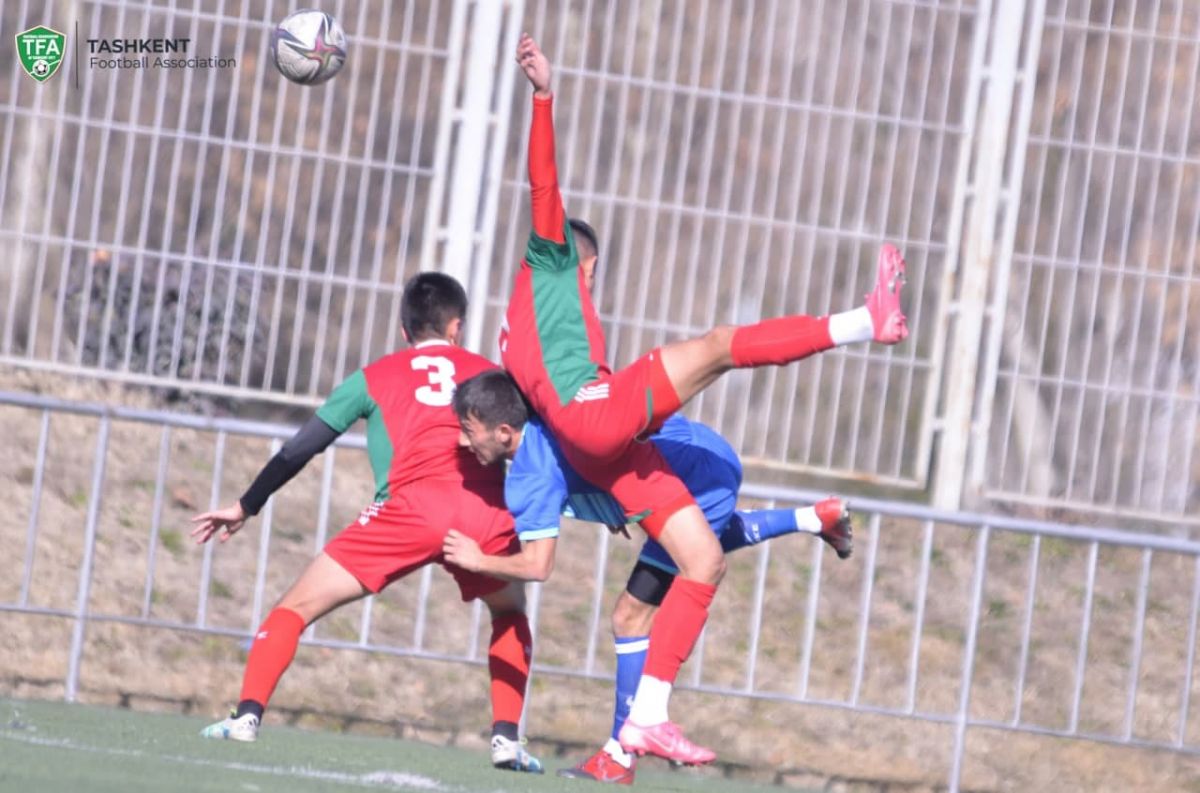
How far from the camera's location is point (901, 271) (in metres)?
6.71

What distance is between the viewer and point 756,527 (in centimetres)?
789

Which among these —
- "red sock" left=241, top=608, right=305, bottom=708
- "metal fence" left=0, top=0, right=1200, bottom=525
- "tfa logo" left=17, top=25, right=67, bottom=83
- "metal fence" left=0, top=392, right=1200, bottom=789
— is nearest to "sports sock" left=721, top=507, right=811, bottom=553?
"red sock" left=241, top=608, right=305, bottom=708

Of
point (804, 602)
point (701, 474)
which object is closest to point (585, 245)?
point (701, 474)

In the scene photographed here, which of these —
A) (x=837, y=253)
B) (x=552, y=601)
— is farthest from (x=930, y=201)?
(x=552, y=601)

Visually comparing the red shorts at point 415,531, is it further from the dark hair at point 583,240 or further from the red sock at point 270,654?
the dark hair at point 583,240

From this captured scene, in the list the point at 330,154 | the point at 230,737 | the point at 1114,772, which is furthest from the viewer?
the point at 330,154

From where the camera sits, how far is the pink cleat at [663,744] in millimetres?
6617

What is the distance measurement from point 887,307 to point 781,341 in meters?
0.34

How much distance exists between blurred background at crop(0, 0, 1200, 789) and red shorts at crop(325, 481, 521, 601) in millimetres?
2946

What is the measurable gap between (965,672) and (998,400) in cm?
259

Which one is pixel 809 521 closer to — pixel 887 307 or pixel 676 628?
pixel 676 628

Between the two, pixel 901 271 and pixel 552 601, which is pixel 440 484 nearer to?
pixel 901 271

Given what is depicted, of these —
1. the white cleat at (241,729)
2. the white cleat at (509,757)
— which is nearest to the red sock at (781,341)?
the white cleat at (509,757)

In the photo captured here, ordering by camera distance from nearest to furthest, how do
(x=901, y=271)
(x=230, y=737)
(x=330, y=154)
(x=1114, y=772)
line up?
1. (x=901, y=271)
2. (x=230, y=737)
3. (x=1114, y=772)
4. (x=330, y=154)
